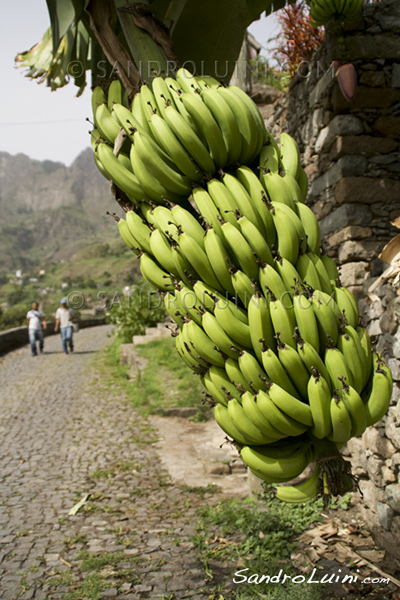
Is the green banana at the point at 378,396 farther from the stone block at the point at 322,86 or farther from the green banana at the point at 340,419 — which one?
the stone block at the point at 322,86

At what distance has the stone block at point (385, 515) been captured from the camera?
13.5 feet

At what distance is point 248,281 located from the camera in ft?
6.91

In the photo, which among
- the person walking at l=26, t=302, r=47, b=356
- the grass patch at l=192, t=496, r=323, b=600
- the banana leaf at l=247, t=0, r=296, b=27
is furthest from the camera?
the person walking at l=26, t=302, r=47, b=356

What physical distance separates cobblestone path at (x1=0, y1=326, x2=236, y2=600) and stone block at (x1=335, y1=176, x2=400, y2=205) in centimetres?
366

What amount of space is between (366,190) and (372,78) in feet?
3.77

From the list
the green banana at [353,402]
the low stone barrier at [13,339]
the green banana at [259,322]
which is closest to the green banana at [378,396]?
the green banana at [353,402]

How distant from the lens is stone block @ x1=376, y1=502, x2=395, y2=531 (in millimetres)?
4125

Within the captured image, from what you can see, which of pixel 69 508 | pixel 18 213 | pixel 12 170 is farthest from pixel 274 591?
pixel 12 170

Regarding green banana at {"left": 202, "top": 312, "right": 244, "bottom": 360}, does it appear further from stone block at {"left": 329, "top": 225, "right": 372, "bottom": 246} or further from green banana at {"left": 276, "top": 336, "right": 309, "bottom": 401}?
stone block at {"left": 329, "top": 225, "right": 372, "bottom": 246}

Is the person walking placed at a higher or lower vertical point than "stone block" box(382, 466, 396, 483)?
higher

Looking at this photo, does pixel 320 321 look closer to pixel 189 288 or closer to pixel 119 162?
pixel 189 288

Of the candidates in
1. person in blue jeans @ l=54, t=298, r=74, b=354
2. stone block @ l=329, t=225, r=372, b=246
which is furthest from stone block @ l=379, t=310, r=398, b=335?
person in blue jeans @ l=54, t=298, r=74, b=354

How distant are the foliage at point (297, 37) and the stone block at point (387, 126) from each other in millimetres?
1426

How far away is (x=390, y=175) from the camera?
5195 mm
